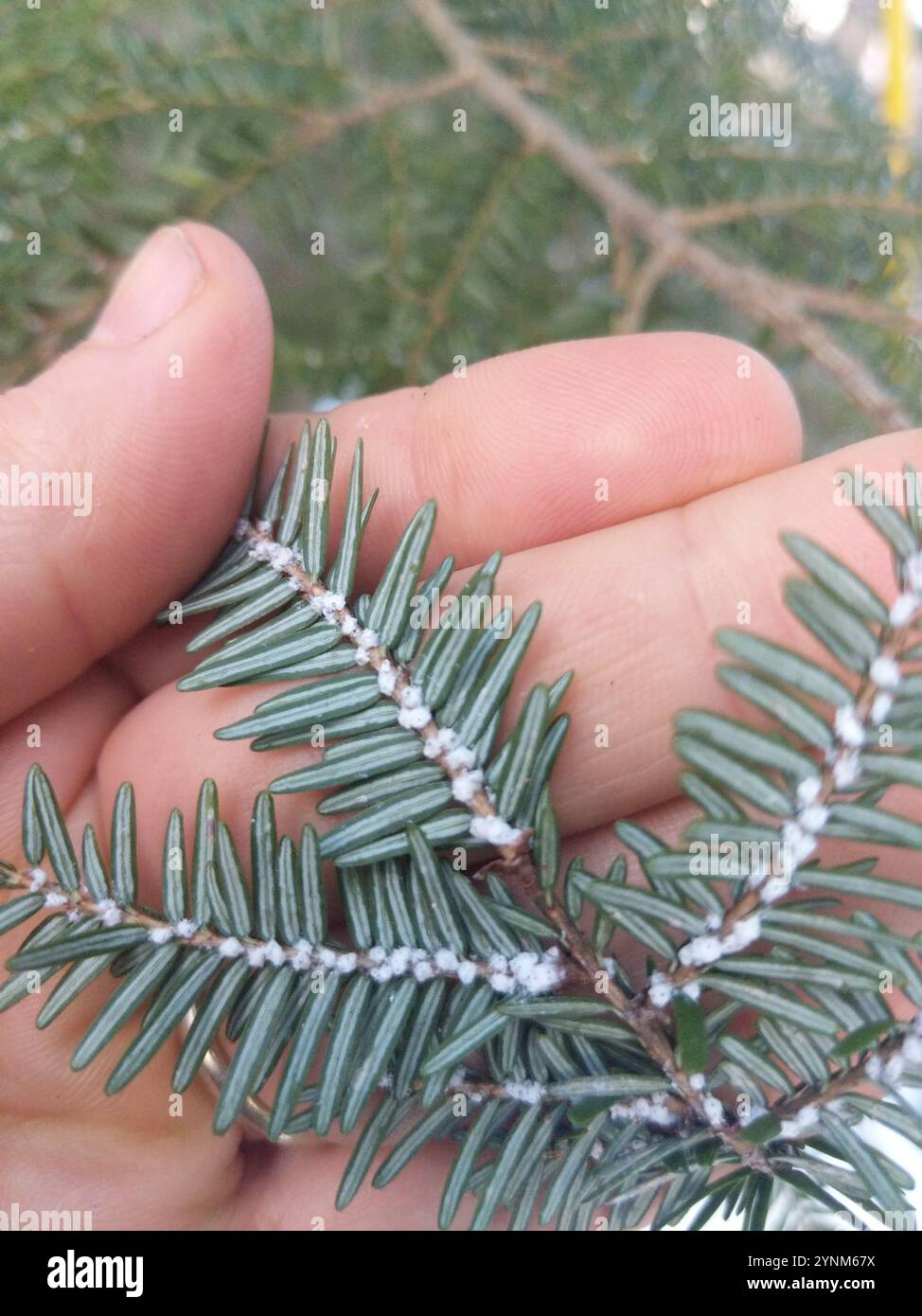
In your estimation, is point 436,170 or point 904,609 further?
point 436,170

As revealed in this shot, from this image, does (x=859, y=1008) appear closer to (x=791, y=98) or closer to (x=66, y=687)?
(x=66, y=687)

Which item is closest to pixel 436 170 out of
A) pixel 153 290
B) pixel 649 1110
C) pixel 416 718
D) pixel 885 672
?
pixel 153 290

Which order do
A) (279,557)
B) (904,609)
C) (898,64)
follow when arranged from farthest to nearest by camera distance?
(898,64) < (279,557) < (904,609)

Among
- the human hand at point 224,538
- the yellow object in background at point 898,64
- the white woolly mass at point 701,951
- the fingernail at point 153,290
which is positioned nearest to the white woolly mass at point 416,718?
the human hand at point 224,538

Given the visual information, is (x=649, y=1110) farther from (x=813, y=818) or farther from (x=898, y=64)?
(x=898, y=64)

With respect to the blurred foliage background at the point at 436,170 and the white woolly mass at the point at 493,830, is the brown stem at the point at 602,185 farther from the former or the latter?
the white woolly mass at the point at 493,830

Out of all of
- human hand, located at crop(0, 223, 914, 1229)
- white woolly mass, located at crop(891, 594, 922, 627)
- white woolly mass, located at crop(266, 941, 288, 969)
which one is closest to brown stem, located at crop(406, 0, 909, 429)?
human hand, located at crop(0, 223, 914, 1229)

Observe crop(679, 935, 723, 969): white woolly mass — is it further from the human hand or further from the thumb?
the thumb

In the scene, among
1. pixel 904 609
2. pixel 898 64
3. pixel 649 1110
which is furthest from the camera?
pixel 898 64
